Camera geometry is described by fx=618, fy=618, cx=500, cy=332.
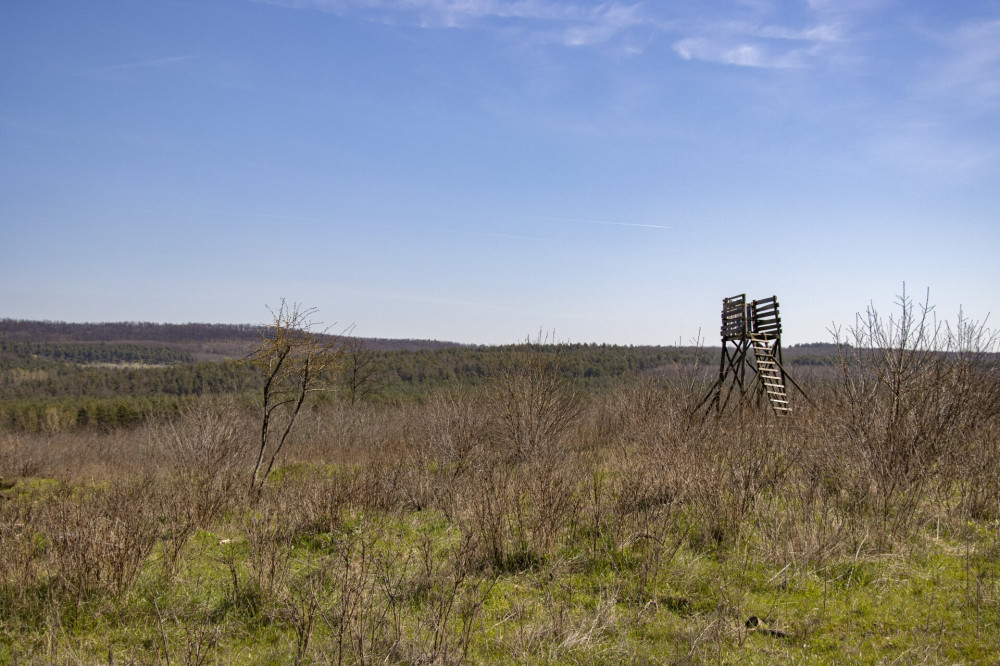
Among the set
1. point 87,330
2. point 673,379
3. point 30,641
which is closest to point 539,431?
point 673,379

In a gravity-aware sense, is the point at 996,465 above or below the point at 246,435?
above

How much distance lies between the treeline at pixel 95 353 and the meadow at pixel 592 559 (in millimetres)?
152893

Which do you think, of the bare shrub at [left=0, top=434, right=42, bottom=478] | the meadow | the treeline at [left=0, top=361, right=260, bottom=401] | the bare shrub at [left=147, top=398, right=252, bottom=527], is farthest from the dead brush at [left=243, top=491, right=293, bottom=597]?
the treeline at [left=0, top=361, right=260, bottom=401]

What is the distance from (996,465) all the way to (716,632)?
5752 mm

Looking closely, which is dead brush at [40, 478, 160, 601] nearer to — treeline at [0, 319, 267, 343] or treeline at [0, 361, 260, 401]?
treeline at [0, 361, 260, 401]

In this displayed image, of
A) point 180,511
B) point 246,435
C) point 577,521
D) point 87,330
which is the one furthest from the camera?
point 87,330

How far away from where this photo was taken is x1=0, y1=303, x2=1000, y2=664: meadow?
4707mm

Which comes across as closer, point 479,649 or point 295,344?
point 479,649

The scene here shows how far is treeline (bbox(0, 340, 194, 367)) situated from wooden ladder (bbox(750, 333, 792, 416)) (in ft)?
495

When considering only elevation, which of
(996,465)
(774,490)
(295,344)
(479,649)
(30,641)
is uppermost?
(295,344)

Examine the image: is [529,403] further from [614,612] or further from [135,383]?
[135,383]

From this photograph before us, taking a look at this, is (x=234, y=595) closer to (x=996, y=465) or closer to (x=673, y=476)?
(x=673, y=476)

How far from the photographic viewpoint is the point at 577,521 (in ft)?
23.6

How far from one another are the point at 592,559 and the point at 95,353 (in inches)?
7066
